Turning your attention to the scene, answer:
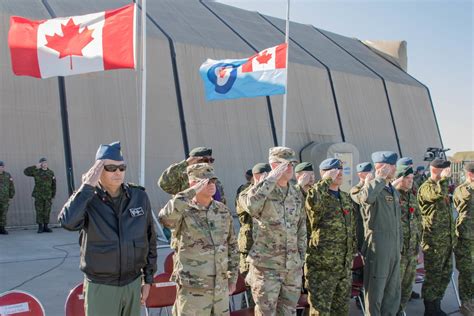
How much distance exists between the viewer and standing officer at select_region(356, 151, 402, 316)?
470cm

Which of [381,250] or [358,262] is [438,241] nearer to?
[358,262]

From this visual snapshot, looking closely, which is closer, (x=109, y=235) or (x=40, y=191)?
(x=109, y=235)

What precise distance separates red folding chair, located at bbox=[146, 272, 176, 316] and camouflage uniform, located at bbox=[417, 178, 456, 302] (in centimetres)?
310

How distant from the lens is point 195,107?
1384 centimetres

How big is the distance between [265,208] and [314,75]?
47.4ft

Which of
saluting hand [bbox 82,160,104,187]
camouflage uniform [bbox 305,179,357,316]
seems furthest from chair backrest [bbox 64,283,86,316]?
camouflage uniform [bbox 305,179,357,316]

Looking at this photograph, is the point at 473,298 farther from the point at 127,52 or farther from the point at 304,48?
the point at 304,48

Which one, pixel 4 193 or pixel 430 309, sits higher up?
pixel 4 193

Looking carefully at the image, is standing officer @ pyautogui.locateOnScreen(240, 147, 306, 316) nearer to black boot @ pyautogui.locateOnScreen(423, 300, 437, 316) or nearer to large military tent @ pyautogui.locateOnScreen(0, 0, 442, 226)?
black boot @ pyautogui.locateOnScreen(423, 300, 437, 316)

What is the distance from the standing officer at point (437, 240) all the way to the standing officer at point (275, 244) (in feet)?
7.12

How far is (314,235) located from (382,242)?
28.3 inches

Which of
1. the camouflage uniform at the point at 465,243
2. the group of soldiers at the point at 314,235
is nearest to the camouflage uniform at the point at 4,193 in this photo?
the group of soldiers at the point at 314,235

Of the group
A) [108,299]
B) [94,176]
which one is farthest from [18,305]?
[94,176]

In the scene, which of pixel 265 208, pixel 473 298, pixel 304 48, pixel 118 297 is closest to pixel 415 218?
pixel 473 298
